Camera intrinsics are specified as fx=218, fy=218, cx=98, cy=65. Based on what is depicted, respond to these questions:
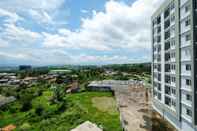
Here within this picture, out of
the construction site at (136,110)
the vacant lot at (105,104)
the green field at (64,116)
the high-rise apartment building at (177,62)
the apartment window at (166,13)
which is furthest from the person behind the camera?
the vacant lot at (105,104)

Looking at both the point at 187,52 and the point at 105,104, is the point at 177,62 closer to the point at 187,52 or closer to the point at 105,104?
the point at 187,52

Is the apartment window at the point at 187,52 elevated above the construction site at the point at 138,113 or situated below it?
above

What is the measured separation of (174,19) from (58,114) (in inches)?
1094

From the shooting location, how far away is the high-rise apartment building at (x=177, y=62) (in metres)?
26.6

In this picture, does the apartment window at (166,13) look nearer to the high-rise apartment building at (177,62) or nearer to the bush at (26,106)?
the high-rise apartment building at (177,62)

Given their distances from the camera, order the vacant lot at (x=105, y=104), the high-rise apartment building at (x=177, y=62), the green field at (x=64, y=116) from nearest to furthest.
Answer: the high-rise apartment building at (x=177, y=62), the green field at (x=64, y=116), the vacant lot at (x=105, y=104)

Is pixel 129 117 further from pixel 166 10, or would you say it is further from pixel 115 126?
pixel 166 10

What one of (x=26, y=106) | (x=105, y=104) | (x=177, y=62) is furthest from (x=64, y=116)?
(x=177, y=62)

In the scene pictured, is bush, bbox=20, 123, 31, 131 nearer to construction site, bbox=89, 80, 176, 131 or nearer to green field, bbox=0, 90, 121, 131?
green field, bbox=0, 90, 121, 131

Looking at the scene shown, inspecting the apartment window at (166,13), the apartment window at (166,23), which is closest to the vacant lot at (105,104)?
the apartment window at (166,23)

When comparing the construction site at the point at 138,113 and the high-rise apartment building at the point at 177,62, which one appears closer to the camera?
the high-rise apartment building at the point at 177,62

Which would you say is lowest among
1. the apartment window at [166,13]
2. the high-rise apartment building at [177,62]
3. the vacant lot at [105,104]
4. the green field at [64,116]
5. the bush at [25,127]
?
the bush at [25,127]

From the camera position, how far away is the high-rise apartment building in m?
26.6

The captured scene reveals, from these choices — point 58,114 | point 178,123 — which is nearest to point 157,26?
point 178,123
